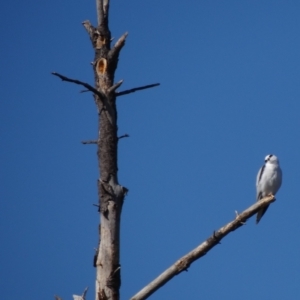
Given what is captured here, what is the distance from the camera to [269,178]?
50.3 ft

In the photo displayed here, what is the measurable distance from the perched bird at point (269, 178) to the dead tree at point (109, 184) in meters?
6.48

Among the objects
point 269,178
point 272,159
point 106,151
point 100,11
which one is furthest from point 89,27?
point 272,159

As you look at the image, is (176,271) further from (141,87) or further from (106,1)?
(106,1)

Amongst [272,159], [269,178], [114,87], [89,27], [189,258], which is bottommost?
[189,258]

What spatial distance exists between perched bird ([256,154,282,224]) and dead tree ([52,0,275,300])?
6.48 m

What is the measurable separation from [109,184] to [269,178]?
7.52 meters

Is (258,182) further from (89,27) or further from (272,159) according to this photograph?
(89,27)

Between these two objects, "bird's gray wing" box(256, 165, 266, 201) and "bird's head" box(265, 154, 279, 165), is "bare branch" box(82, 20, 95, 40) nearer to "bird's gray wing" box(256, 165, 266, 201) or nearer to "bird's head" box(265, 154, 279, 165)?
"bird's gray wing" box(256, 165, 266, 201)

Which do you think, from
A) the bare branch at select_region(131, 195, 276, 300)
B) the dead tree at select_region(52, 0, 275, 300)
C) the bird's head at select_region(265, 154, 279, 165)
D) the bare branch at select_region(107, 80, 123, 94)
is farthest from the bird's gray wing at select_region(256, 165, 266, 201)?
the bare branch at select_region(107, 80, 123, 94)

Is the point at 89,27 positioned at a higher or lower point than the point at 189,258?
higher

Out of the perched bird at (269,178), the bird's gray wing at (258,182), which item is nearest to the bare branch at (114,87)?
the perched bird at (269,178)

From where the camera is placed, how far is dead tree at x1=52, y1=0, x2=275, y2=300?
8172 millimetres

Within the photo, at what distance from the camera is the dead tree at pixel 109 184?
8.17 m

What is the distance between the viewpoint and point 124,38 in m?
8.70
